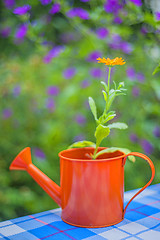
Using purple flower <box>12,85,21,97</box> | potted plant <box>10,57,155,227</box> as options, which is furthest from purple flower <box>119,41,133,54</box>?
potted plant <box>10,57,155,227</box>

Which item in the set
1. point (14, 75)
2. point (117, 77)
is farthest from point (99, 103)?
point (14, 75)

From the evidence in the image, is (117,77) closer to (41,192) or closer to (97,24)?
Result: (97,24)

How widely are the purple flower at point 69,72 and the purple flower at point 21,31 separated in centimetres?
25

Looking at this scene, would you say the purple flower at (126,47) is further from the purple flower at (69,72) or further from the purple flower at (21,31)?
the purple flower at (21,31)

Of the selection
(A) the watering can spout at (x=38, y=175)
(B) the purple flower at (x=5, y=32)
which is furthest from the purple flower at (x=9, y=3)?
(A) the watering can spout at (x=38, y=175)

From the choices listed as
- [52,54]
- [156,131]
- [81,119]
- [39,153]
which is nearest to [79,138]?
[81,119]

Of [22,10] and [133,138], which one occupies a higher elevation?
[22,10]

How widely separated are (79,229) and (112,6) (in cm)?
91

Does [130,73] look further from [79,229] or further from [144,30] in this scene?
[79,229]

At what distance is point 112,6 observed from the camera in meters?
1.18

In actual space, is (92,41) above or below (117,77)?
above

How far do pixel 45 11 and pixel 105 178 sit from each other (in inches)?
44.0

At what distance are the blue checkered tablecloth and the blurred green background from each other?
23.5 inches

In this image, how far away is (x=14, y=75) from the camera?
56.3 inches
